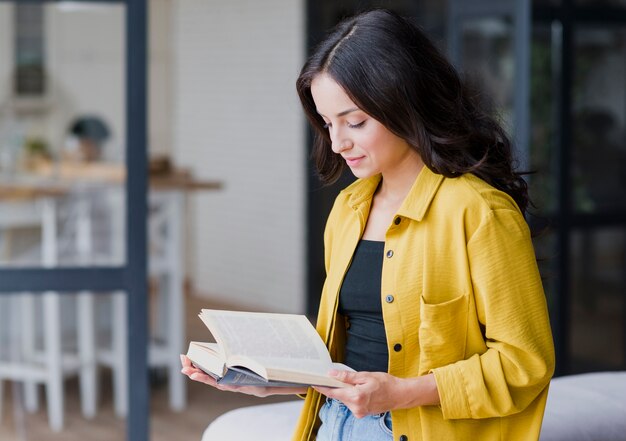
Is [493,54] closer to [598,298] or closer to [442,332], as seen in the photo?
[598,298]

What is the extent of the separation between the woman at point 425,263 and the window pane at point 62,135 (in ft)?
7.00

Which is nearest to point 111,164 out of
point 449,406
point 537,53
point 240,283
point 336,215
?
point 537,53

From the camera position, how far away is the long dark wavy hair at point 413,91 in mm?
1666

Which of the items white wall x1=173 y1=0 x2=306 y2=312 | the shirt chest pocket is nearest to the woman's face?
the shirt chest pocket

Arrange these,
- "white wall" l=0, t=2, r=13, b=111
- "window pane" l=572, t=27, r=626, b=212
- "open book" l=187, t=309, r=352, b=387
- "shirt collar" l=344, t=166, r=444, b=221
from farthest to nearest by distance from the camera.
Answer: "white wall" l=0, t=2, r=13, b=111, "window pane" l=572, t=27, r=626, b=212, "shirt collar" l=344, t=166, r=444, b=221, "open book" l=187, t=309, r=352, b=387

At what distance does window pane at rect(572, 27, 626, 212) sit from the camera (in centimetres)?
416

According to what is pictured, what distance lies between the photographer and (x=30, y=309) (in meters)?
4.51

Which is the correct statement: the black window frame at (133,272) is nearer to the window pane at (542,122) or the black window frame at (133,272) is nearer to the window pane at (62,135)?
the window pane at (62,135)

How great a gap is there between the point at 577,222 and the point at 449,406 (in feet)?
8.87

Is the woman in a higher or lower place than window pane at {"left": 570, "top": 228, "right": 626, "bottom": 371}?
higher

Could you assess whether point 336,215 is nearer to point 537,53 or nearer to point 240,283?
point 537,53

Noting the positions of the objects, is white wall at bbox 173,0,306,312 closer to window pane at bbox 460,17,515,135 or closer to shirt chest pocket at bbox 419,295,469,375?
window pane at bbox 460,17,515,135

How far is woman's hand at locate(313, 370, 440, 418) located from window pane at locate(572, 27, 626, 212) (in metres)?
2.71

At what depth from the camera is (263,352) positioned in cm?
163
